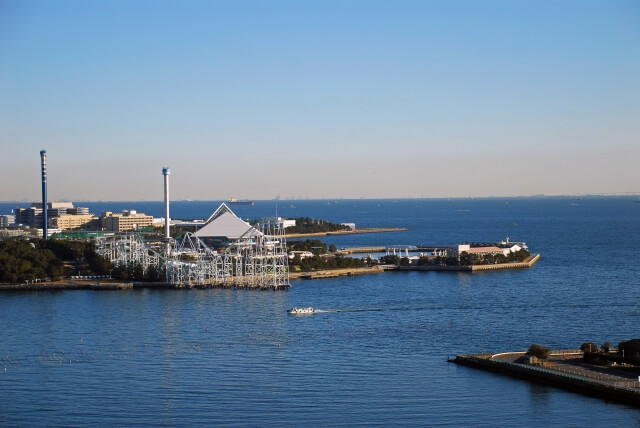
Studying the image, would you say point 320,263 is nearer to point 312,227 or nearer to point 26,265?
point 26,265

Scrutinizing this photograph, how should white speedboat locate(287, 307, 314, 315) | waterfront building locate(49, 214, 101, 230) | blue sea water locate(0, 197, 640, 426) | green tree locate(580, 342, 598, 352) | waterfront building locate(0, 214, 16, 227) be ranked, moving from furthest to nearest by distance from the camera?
waterfront building locate(0, 214, 16, 227)
waterfront building locate(49, 214, 101, 230)
white speedboat locate(287, 307, 314, 315)
green tree locate(580, 342, 598, 352)
blue sea water locate(0, 197, 640, 426)

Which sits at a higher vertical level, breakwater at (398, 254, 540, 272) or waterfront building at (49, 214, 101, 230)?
waterfront building at (49, 214, 101, 230)

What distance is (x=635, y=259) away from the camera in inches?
1156

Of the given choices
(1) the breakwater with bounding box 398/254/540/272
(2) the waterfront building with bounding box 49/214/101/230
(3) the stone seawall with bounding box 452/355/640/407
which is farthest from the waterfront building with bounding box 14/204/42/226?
(3) the stone seawall with bounding box 452/355/640/407

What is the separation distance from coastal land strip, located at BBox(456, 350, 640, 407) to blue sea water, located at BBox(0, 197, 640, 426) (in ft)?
0.67

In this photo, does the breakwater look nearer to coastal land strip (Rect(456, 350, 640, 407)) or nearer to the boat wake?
the boat wake

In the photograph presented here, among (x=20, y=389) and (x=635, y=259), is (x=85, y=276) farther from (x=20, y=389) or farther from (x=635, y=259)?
(x=635, y=259)

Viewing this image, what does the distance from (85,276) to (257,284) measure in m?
5.55

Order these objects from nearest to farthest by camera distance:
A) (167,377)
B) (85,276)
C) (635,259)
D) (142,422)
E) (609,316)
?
1. (142,422)
2. (167,377)
3. (609,316)
4. (85,276)
5. (635,259)

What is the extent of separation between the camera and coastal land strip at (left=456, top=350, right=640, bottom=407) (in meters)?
11.1

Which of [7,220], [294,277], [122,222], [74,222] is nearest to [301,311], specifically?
[294,277]

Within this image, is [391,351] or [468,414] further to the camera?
[391,351]

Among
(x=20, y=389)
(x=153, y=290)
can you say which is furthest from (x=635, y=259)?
(x=20, y=389)

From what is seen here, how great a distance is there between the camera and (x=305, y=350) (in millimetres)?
14078
